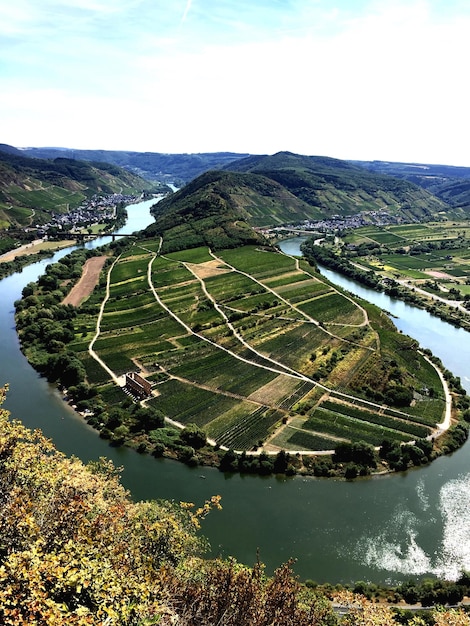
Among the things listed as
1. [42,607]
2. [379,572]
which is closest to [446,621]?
[379,572]

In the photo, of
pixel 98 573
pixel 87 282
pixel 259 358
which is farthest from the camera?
pixel 87 282

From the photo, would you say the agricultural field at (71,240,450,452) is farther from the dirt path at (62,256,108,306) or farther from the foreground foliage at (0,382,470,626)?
the foreground foliage at (0,382,470,626)

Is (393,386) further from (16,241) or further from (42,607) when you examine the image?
(16,241)

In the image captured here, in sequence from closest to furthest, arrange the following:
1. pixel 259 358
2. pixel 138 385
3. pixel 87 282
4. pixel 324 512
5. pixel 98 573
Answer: pixel 98 573 → pixel 324 512 → pixel 138 385 → pixel 259 358 → pixel 87 282

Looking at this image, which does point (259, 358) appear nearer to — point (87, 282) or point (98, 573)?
point (98, 573)

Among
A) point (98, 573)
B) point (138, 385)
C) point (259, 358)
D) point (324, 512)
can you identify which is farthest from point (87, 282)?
point (98, 573)

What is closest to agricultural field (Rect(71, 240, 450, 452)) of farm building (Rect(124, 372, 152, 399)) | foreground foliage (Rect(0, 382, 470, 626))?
farm building (Rect(124, 372, 152, 399))

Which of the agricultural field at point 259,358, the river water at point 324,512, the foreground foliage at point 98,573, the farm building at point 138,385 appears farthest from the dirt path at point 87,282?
the foreground foliage at point 98,573
